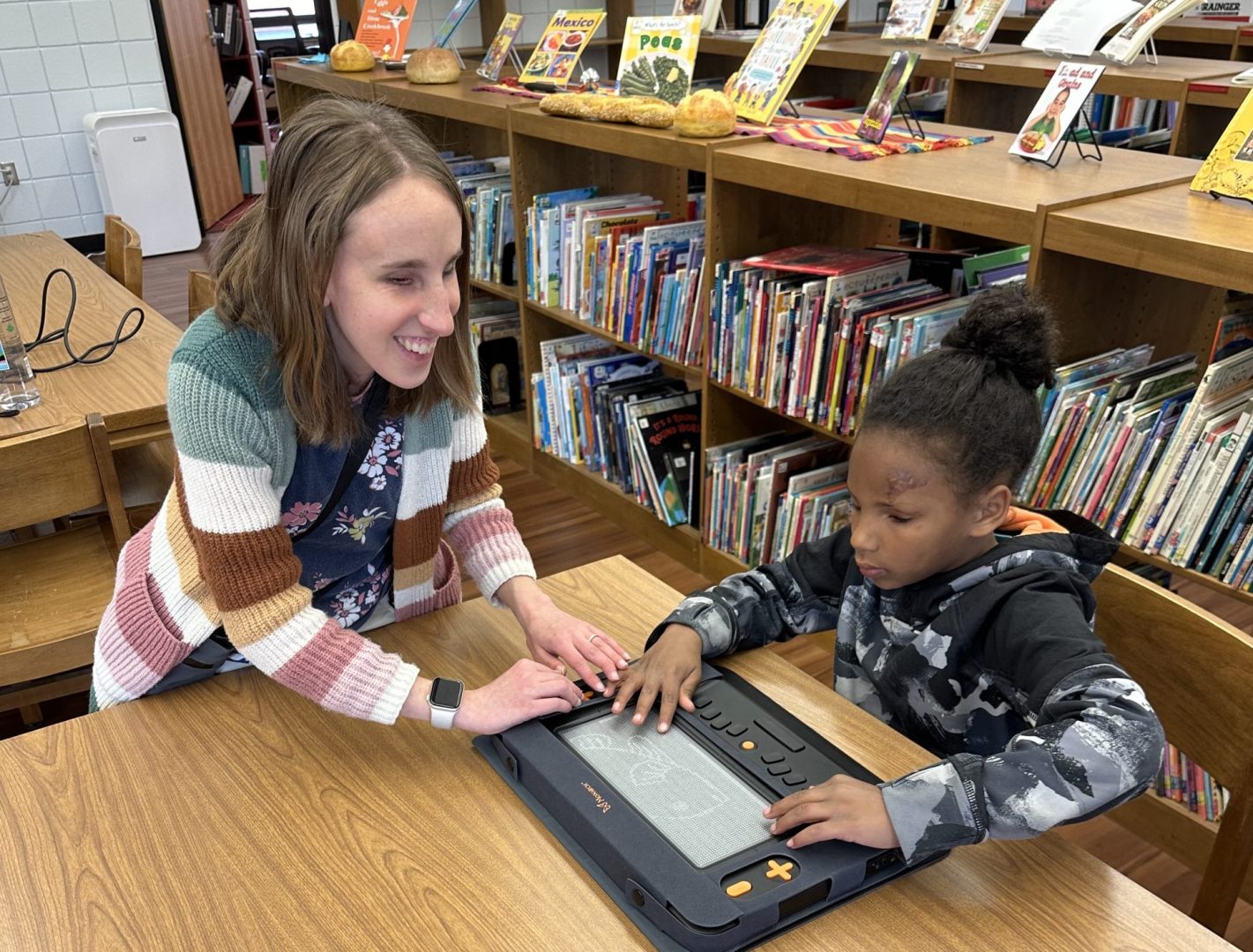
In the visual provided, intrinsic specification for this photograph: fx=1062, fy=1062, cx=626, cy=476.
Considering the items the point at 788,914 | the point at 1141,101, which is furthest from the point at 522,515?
the point at 1141,101

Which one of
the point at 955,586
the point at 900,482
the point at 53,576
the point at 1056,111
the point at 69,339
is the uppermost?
the point at 1056,111

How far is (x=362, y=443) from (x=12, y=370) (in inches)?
46.7

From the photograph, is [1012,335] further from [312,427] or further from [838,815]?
[312,427]

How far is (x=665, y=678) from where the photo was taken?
106cm

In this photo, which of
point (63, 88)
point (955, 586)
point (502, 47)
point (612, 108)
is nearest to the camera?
point (955, 586)

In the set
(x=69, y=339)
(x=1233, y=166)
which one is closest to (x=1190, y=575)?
(x=1233, y=166)

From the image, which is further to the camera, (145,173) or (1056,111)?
(145,173)

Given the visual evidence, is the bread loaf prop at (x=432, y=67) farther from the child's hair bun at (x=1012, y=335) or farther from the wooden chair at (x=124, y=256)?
the child's hair bun at (x=1012, y=335)

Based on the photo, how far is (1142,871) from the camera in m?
1.89

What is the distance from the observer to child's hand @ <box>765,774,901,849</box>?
2.80 feet

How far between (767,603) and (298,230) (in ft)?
2.16

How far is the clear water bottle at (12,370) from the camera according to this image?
194 cm

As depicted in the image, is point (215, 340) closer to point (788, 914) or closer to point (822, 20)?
point (788, 914)

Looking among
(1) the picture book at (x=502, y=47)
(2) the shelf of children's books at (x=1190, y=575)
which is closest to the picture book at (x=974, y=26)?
(1) the picture book at (x=502, y=47)
